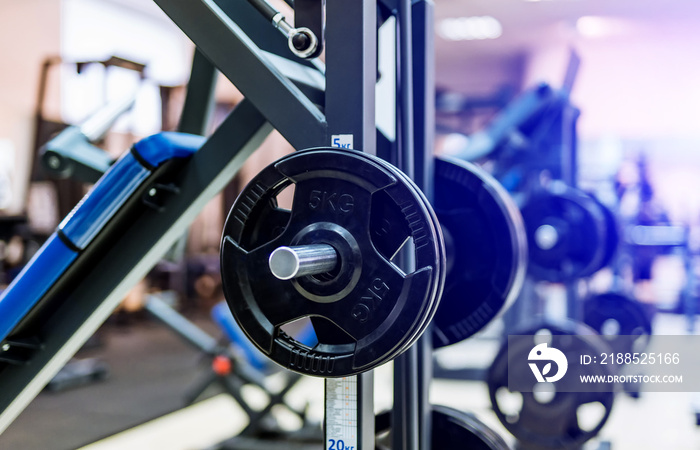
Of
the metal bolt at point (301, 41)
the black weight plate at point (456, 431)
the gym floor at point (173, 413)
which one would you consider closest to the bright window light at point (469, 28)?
the gym floor at point (173, 413)

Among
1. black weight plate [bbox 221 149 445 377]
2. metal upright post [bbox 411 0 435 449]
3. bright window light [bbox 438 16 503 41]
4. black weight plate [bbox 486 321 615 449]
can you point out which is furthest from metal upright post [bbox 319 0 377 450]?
bright window light [bbox 438 16 503 41]

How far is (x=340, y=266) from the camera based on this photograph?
91 cm

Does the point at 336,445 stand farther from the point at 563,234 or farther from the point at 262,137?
the point at 563,234

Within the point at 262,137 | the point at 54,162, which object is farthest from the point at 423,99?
the point at 54,162

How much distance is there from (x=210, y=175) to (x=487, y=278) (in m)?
0.68

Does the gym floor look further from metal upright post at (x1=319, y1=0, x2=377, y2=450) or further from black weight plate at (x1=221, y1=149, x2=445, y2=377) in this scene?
black weight plate at (x1=221, y1=149, x2=445, y2=377)

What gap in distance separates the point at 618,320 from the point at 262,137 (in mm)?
2571

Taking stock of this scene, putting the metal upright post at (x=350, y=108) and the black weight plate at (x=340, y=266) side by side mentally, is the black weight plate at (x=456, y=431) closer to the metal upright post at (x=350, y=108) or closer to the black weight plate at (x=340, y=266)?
the metal upright post at (x=350, y=108)

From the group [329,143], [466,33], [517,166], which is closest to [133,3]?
[466,33]

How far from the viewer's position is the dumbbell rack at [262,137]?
1.02 m

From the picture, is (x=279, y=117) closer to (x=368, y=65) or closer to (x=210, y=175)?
(x=368, y=65)

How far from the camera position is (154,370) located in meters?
4.46

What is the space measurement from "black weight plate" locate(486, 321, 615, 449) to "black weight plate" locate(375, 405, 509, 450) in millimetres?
996

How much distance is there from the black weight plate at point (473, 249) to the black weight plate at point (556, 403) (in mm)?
971
